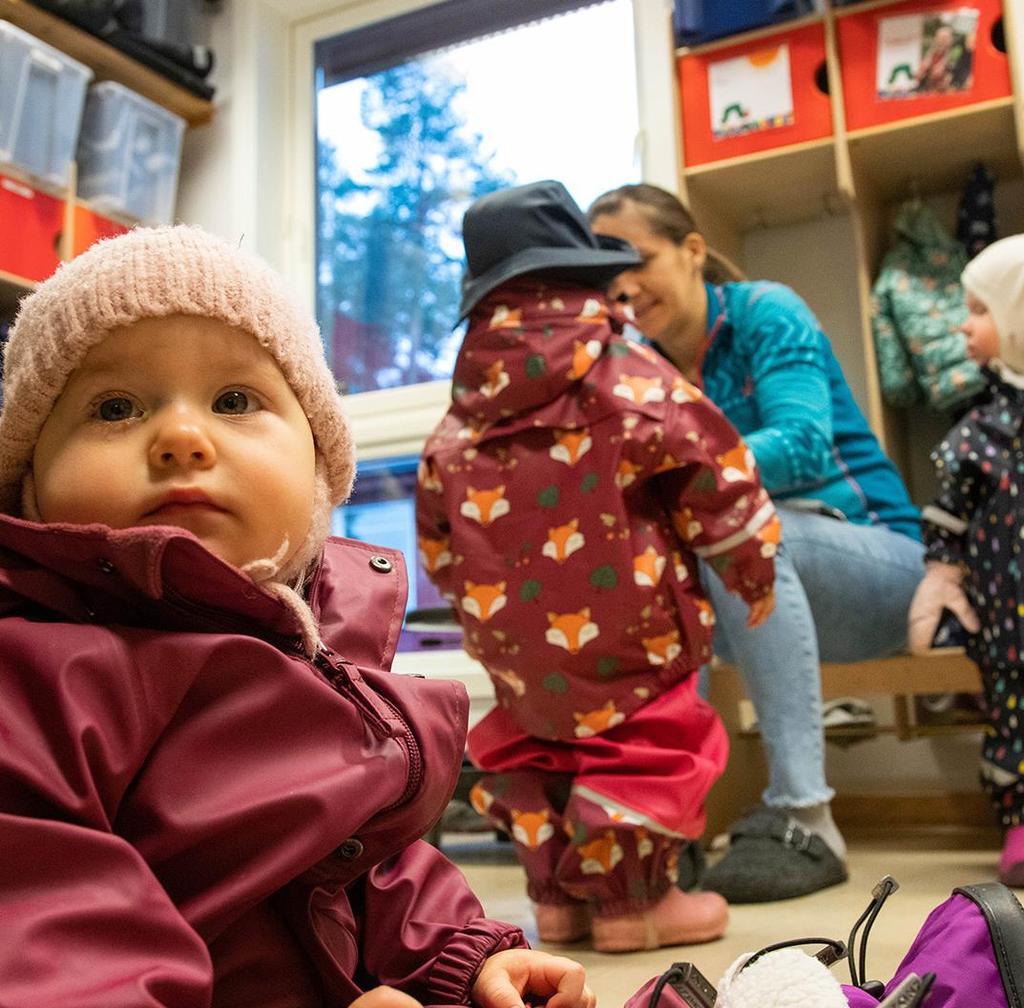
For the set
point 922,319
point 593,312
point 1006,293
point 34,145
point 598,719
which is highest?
point 34,145

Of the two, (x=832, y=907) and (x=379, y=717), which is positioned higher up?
(x=379, y=717)

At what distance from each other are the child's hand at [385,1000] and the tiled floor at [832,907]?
0.43m

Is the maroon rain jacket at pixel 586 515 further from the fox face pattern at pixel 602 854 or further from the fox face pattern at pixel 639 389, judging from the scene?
the fox face pattern at pixel 602 854

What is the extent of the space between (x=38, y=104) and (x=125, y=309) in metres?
2.02

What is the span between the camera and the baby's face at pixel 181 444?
618 mm

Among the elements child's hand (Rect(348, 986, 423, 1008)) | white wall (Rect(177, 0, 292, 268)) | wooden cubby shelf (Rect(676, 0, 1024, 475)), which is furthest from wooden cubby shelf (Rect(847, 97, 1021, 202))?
child's hand (Rect(348, 986, 423, 1008))

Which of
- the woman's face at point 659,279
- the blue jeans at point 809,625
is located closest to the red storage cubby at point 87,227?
the woman's face at point 659,279

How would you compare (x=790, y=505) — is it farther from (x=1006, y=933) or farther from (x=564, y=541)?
(x=1006, y=933)

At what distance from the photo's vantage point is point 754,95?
241 cm

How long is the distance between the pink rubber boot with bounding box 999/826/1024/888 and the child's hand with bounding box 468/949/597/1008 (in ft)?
3.18

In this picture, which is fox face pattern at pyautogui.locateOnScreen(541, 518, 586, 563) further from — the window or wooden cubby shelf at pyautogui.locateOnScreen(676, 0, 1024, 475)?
the window

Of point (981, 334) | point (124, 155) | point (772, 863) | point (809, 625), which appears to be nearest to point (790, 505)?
point (809, 625)

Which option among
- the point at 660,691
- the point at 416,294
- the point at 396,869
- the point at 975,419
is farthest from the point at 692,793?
the point at 416,294

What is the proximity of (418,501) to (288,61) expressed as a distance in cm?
216
